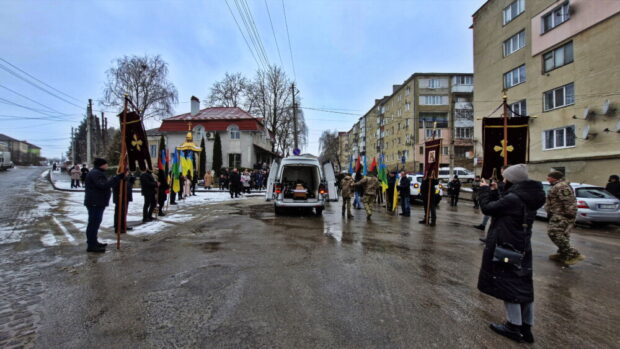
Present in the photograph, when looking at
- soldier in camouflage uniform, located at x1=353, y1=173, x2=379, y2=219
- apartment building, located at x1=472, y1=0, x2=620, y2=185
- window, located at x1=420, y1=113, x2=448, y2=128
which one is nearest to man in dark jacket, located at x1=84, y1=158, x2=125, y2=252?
soldier in camouflage uniform, located at x1=353, y1=173, x2=379, y2=219

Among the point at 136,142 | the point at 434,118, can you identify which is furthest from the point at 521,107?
the point at 434,118

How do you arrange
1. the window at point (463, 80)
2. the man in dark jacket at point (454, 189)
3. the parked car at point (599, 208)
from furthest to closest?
the window at point (463, 80), the man in dark jacket at point (454, 189), the parked car at point (599, 208)

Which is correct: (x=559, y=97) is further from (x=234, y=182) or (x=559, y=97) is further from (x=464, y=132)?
(x=464, y=132)

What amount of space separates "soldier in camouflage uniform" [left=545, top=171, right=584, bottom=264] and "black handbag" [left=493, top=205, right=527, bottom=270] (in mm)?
3829

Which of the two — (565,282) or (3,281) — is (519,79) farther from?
(3,281)

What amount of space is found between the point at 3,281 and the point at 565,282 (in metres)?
8.32

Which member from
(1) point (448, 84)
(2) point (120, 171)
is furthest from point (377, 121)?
(2) point (120, 171)

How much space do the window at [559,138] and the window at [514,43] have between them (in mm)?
7037

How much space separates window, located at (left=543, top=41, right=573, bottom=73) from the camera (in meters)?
18.7

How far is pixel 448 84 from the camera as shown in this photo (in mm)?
50031

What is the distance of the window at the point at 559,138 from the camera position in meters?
18.5

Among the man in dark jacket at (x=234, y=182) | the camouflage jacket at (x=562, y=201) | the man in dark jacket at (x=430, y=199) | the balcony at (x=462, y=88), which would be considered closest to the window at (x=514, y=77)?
the man in dark jacket at (x=430, y=199)

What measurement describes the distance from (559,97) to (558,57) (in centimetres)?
249

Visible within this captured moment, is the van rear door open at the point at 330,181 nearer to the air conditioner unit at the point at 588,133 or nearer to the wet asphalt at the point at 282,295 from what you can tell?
the wet asphalt at the point at 282,295
